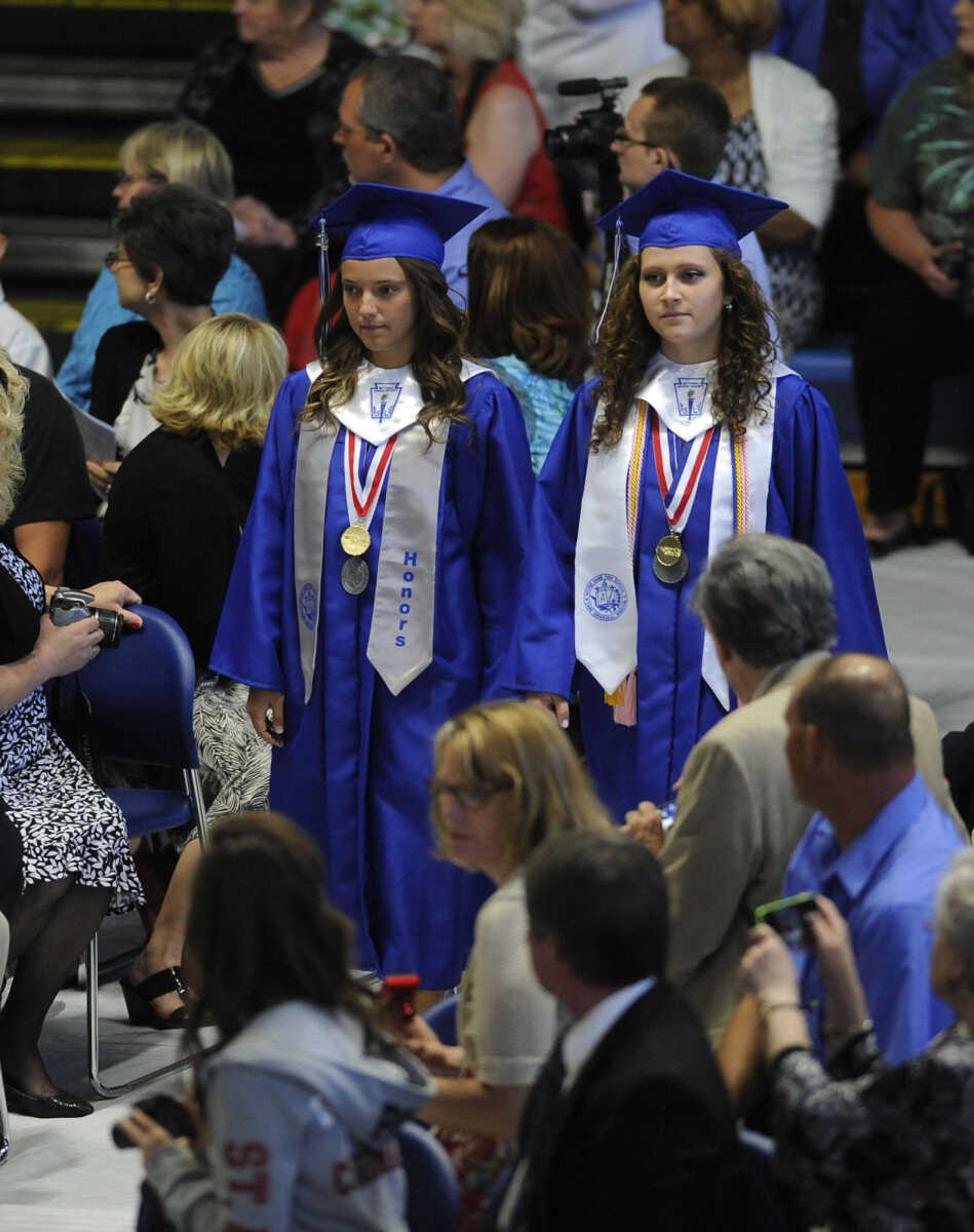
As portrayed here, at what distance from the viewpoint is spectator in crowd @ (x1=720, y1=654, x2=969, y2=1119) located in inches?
100

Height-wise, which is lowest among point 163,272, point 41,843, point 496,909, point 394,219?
point 41,843

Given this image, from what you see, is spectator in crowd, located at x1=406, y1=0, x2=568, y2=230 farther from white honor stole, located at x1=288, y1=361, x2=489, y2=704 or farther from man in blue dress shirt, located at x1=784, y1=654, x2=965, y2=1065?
man in blue dress shirt, located at x1=784, y1=654, x2=965, y2=1065

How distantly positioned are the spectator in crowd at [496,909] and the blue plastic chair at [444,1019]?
2cm

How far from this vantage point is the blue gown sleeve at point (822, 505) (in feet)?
12.7

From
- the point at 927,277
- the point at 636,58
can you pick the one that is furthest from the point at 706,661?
the point at 636,58

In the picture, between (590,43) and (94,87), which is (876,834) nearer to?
(590,43)

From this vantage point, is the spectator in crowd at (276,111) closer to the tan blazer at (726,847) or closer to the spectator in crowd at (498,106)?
the spectator in crowd at (498,106)

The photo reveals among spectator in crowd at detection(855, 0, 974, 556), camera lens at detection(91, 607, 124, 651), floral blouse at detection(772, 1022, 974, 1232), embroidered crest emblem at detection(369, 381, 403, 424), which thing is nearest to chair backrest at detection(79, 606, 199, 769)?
camera lens at detection(91, 607, 124, 651)

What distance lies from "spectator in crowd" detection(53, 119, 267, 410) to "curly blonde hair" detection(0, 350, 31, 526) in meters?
1.64

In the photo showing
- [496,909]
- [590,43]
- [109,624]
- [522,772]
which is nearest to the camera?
[496,909]

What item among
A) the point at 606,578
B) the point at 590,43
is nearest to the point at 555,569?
the point at 606,578

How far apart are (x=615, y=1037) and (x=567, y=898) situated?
0.16 m

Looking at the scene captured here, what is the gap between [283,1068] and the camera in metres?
2.27

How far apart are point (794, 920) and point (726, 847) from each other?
0.32 m
